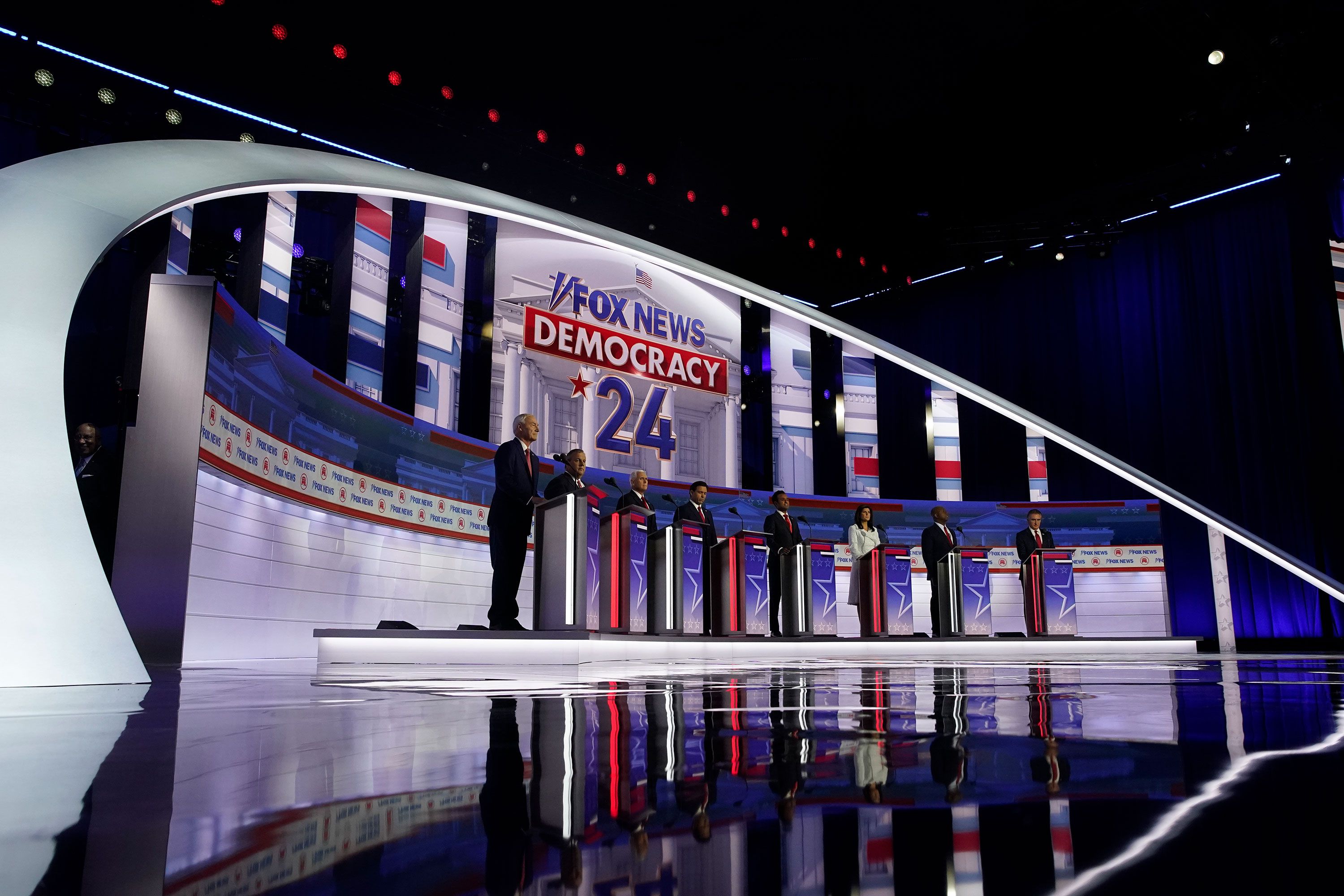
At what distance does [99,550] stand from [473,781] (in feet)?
19.2

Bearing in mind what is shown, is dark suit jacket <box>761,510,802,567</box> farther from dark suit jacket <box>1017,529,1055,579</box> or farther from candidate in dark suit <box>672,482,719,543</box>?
dark suit jacket <box>1017,529,1055,579</box>

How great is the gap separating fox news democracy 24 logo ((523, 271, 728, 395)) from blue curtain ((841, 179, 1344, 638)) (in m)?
3.80

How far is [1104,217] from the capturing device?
1241 centimetres

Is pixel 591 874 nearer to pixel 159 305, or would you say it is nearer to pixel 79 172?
pixel 79 172

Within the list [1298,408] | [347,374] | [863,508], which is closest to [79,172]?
[347,374]

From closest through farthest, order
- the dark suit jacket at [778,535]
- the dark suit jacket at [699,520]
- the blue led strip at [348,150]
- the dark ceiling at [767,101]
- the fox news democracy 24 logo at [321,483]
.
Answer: the fox news democracy 24 logo at [321,483], the dark ceiling at [767,101], the dark suit jacket at [699,520], the blue led strip at [348,150], the dark suit jacket at [778,535]

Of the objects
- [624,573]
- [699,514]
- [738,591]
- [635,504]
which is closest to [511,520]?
[624,573]

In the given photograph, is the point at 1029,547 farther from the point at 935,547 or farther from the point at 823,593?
the point at 823,593

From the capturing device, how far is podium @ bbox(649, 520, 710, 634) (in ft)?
24.8

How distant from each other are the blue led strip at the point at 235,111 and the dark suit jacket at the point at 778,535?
620 centimetres

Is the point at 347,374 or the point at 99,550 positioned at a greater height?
the point at 347,374

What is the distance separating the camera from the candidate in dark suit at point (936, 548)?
984 centimetres

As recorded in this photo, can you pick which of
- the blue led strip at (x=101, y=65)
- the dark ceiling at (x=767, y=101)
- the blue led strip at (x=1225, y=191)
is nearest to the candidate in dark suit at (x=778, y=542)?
the dark ceiling at (x=767, y=101)

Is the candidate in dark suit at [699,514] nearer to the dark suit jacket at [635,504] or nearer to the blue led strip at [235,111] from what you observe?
the dark suit jacket at [635,504]
